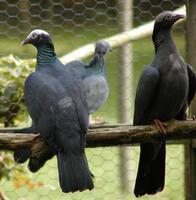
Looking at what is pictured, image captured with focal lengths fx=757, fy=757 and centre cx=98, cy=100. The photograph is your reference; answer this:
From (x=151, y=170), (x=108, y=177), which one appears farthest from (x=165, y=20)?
(x=108, y=177)

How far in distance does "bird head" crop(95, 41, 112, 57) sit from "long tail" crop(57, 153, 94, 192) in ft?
3.90

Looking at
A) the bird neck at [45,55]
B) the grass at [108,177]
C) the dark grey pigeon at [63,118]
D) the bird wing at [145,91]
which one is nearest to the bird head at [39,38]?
the bird neck at [45,55]

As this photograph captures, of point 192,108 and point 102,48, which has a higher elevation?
point 102,48

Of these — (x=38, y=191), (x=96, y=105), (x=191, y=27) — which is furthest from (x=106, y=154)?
(x=191, y=27)

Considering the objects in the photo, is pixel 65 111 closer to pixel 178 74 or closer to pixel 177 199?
pixel 178 74

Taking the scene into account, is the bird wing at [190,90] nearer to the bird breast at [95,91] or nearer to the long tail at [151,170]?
the long tail at [151,170]

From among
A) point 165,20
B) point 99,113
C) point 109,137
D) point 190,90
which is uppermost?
point 165,20

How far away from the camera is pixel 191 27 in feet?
10.2

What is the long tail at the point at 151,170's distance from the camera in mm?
2857

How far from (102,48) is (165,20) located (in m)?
0.83

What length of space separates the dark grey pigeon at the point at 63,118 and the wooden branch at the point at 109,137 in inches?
1.6

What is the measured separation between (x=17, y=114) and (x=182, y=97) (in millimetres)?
923

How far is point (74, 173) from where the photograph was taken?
2568mm

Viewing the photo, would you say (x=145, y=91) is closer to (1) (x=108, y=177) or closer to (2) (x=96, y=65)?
(2) (x=96, y=65)
